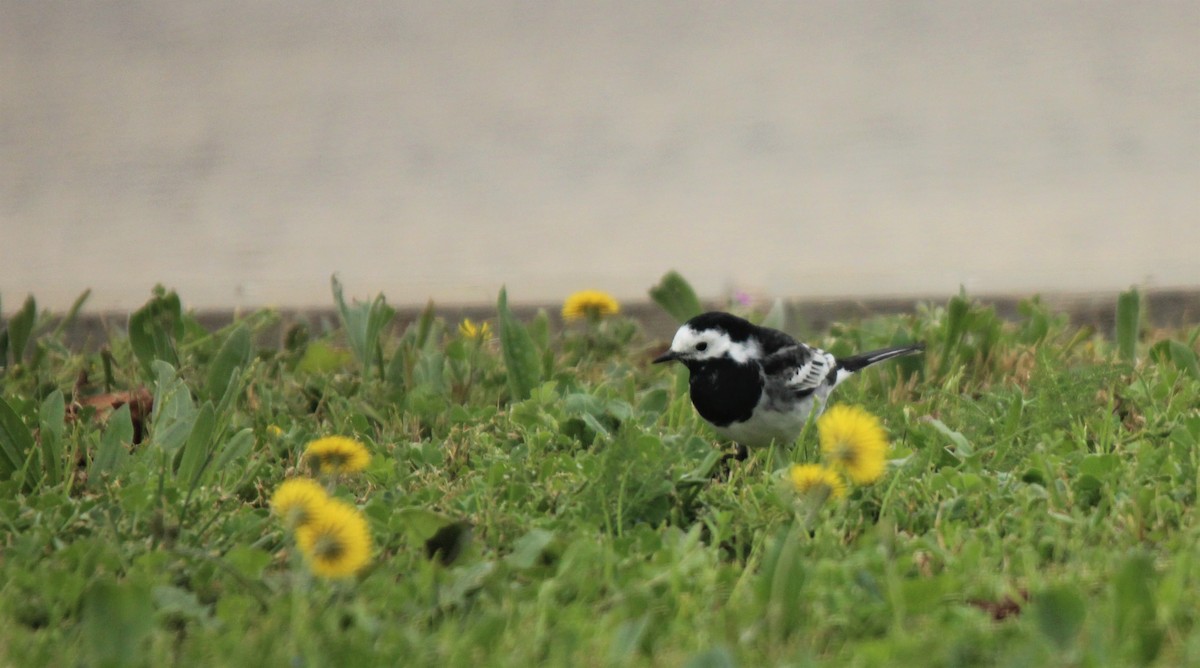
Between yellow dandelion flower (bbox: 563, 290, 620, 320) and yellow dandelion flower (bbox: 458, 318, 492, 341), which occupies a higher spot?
yellow dandelion flower (bbox: 563, 290, 620, 320)

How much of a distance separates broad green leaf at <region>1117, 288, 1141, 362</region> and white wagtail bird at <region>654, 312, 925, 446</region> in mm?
1183

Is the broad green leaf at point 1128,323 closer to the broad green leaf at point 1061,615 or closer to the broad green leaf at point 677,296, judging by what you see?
the broad green leaf at point 677,296

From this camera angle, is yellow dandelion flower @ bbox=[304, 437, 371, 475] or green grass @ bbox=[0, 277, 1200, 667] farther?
yellow dandelion flower @ bbox=[304, 437, 371, 475]

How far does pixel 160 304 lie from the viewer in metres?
3.95

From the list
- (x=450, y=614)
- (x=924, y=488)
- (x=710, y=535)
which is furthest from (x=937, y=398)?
(x=450, y=614)

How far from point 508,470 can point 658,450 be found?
0.45m

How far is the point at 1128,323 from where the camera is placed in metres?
4.09

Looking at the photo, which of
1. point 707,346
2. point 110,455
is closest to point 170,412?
point 110,455

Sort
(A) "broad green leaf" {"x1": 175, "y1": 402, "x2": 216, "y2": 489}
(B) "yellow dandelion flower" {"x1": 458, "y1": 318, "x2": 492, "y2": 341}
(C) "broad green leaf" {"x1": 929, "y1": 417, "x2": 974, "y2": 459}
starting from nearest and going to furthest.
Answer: (A) "broad green leaf" {"x1": 175, "y1": 402, "x2": 216, "y2": 489} < (C) "broad green leaf" {"x1": 929, "y1": 417, "x2": 974, "y2": 459} < (B) "yellow dandelion flower" {"x1": 458, "y1": 318, "x2": 492, "y2": 341}

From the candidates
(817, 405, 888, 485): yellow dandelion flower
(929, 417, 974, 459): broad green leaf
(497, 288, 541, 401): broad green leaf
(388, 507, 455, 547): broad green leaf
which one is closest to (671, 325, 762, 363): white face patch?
(929, 417, 974, 459): broad green leaf

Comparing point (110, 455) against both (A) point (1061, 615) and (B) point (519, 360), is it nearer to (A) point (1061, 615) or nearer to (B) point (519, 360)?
(B) point (519, 360)

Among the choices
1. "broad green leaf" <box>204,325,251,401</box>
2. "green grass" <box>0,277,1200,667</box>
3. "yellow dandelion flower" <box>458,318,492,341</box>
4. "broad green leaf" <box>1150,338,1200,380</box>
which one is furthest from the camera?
"yellow dandelion flower" <box>458,318,492,341</box>

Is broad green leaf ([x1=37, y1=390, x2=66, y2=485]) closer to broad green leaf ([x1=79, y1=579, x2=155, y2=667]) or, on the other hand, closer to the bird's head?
broad green leaf ([x1=79, y1=579, x2=155, y2=667])

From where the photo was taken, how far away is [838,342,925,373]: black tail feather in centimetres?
379
